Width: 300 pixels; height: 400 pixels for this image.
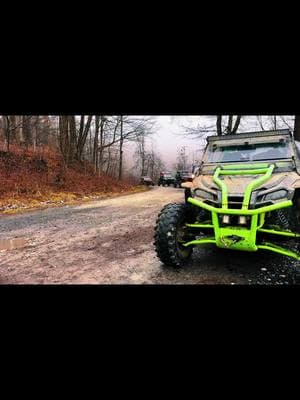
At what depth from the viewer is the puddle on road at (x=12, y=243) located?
214 inches

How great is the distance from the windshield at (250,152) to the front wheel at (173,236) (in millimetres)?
1158

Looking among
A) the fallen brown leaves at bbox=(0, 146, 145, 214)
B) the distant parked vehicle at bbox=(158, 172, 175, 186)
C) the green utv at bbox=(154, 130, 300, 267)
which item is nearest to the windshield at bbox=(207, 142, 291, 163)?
the green utv at bbox=(154, 130, 300, 267)

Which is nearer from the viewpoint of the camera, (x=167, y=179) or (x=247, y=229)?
(x=247, y=229)

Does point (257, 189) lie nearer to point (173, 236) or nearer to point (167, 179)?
point (173, 236)

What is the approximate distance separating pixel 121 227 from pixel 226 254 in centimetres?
315

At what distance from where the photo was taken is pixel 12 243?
5715 mm

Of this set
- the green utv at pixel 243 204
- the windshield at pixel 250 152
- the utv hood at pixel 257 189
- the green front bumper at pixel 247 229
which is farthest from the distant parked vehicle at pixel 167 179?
the green front bumper at pixel 247 229

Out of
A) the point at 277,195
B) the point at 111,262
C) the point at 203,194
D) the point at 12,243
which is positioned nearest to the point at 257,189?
the point at 277,195

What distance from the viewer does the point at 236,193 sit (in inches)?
138

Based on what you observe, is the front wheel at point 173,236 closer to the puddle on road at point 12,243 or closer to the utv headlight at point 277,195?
the utv headlight at point 277,195

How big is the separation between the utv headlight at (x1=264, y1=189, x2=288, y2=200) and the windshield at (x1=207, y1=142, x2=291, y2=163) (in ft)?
3.27

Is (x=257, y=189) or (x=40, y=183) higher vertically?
(x=257, y=189)

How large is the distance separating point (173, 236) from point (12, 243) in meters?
3.63
